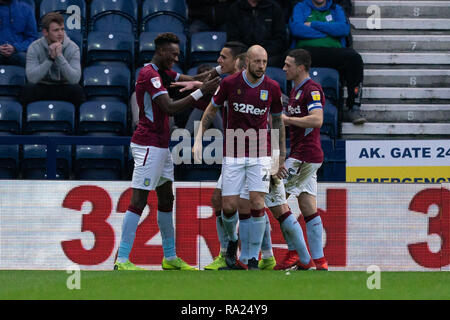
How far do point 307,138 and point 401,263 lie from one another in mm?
2327

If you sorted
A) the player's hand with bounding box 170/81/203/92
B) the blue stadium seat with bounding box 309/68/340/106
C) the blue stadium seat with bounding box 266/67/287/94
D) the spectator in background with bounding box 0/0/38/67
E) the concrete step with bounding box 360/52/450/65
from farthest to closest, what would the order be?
1. the concrete step with bounding box 360/52/450/65
2. the spectator in background with bounding box 0/0/38/67
3. the blue stadium seat with bounding box 309/68/340/106
4. the blue stadium seat with bounding box 266/67/287/94
5. the player's hand with bounding box 170/81/203/92

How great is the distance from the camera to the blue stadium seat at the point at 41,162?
1066 centimetres

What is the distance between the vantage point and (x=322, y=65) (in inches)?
476

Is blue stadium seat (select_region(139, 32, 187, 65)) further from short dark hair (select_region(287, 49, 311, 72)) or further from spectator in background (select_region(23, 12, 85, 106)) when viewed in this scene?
short dark hair (select_region(287, 49, 311, 72))

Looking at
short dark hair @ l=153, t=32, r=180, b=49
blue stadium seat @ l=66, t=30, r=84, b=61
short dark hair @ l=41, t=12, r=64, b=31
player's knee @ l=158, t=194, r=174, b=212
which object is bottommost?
Result: player's knee @ l=158, t=194, r=174, b=212

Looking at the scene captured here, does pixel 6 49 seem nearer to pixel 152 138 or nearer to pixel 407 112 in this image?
pixel 152 138

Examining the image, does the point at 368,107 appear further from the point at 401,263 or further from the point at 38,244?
the point at 38,244

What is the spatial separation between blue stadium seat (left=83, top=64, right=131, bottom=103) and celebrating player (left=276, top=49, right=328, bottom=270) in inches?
134

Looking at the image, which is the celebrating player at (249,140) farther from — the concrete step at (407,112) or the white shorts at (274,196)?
the concrete step at (407,112)

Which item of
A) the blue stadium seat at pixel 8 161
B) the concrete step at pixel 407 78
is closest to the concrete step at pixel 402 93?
the concrete step at pixel 407 78

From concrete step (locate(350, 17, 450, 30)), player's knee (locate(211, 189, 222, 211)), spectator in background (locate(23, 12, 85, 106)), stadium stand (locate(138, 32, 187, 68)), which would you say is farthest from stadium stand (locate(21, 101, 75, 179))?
concrete step (locate(350, 17, 450, 30))

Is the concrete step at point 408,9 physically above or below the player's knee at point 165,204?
above

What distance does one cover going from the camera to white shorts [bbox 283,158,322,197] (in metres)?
8.96
